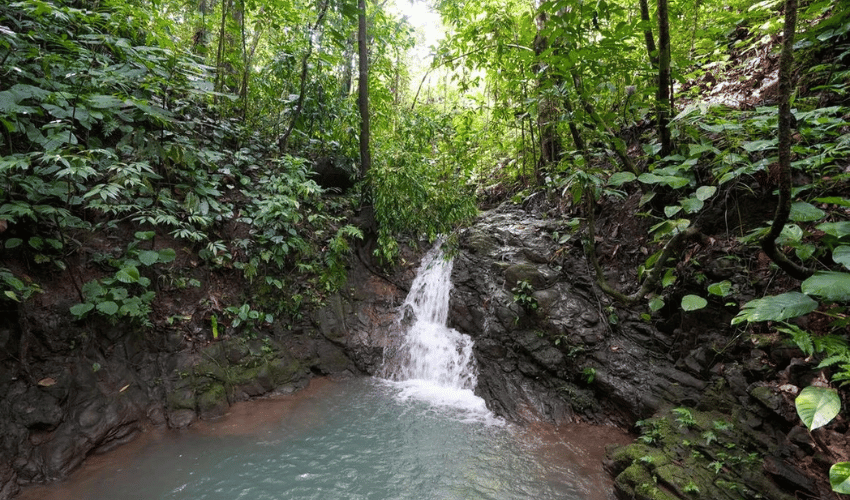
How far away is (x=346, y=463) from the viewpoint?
156 inches

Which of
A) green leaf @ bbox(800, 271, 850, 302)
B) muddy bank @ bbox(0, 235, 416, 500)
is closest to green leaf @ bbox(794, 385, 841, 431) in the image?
green leaf @ bbox(800, 271, 850, 302)

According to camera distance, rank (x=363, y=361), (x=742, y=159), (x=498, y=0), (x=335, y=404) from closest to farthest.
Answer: (x=742, y=159)
(x=335, y=404)
(x=363, y=361)
(x=498, y=0)

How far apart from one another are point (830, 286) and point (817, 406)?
719 mm

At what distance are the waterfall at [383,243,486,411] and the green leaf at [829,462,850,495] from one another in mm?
3657

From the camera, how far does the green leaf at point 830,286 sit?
1721mm

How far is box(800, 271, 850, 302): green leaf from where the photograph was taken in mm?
1721

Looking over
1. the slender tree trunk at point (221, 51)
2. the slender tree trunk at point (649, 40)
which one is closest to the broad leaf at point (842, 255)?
the slender tree trunk at point (649, 40)

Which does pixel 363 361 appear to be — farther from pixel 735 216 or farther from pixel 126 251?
pixel 735 216

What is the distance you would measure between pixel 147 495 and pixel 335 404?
7.26ft

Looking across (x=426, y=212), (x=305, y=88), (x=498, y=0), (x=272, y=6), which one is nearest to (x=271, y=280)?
(x=426, y=212)

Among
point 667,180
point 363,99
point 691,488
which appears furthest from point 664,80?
point 363,99

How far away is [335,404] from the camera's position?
17.1ft

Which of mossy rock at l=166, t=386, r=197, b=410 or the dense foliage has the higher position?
the dense foliage

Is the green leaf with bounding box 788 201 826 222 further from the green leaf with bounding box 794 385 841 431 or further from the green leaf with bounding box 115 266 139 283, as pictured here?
the green leaf with bounding box 115 266 139 283
